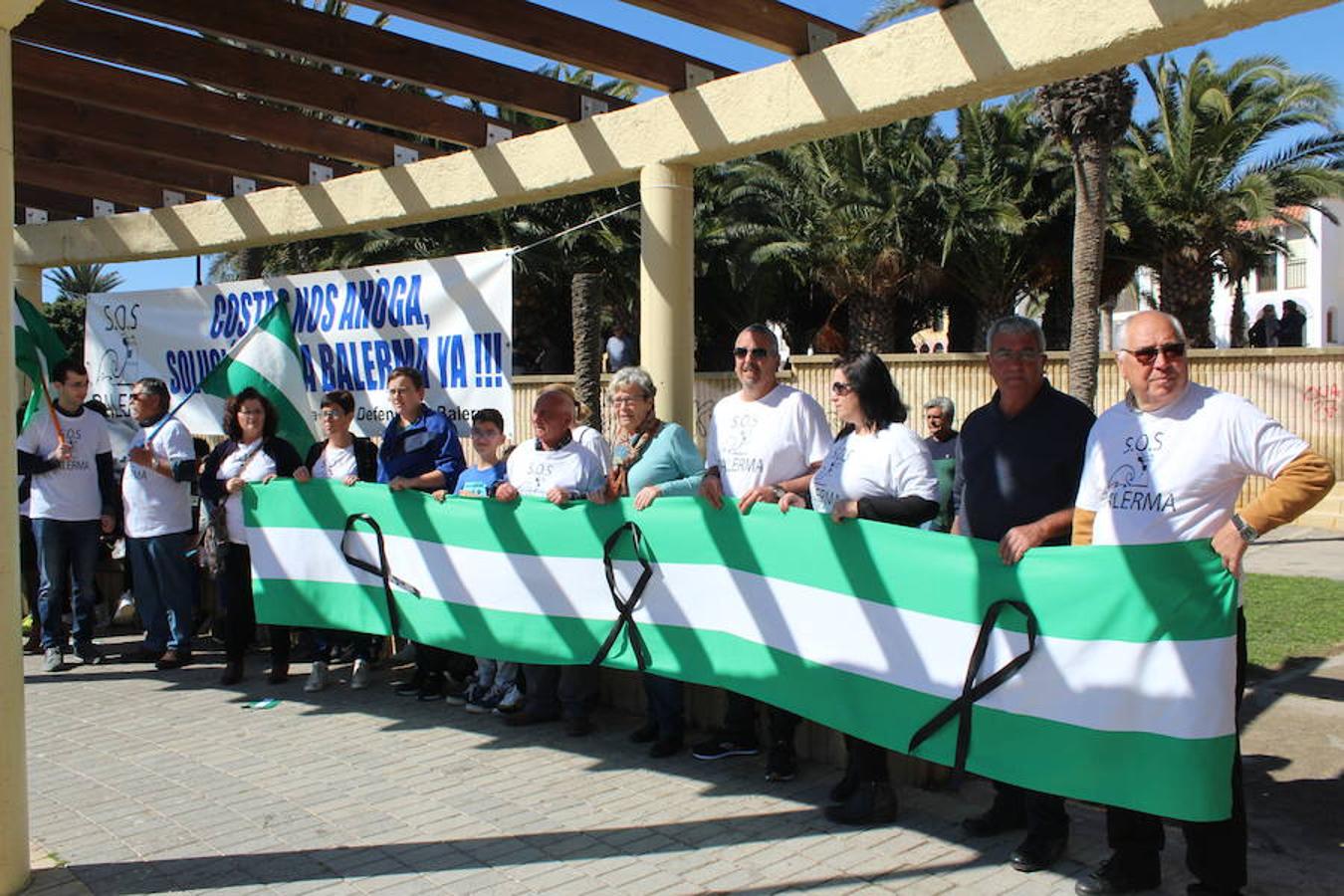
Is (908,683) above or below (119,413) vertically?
below

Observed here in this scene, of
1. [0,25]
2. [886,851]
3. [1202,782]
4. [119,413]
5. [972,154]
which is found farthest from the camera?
[972,154]

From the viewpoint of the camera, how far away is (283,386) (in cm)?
771

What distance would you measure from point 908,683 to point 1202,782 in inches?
43.7

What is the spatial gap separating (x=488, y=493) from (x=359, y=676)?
5.08 ft

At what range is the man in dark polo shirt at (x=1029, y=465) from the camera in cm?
Answer: 434

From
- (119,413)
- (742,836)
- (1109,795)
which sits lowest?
(742,836)

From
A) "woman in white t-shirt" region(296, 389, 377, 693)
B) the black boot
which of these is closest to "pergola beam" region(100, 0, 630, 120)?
"woman in white t-shirt" region(296, 389, 377, 693)

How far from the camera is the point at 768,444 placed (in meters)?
5.39

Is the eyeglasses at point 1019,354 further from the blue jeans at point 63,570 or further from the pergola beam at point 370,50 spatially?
the blue jeans at point 63,570

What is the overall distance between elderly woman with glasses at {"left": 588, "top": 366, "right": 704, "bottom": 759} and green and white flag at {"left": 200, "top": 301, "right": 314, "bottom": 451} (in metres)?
2.78

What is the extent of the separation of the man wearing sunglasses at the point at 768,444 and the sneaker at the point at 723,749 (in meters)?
0.34

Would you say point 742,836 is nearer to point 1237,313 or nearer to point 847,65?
point 847,65

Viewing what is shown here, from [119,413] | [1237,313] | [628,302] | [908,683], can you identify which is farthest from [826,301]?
[908,683]

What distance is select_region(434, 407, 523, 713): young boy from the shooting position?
653cm
